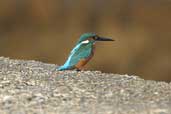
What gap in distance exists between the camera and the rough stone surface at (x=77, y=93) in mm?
7648

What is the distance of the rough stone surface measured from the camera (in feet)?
25.1

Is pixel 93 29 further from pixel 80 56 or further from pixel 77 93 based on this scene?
pixel 77 93

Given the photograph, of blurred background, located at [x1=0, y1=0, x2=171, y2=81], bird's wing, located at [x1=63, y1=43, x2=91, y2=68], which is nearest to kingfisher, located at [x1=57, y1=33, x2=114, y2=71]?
bird's wing, located at [x1=63, y1=43, x2=91, y2=68]

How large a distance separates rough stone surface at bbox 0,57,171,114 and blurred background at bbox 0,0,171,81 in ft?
34.7

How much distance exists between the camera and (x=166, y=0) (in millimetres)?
21828

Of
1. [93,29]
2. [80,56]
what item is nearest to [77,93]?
[80,56]

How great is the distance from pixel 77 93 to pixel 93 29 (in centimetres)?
1302

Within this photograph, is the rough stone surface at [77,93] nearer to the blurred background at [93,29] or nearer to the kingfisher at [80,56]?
the kingfisher at [80,56]

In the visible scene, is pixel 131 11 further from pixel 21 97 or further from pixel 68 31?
pixel 21 97

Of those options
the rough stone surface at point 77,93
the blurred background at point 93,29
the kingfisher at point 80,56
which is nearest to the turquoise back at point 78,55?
the kingfisher at point 80,56

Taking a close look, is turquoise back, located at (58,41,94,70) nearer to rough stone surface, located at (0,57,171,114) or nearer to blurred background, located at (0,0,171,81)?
rough stone surface, located at (0,57,171,114)

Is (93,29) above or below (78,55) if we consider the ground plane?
above

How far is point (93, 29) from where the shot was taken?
21.5 metres

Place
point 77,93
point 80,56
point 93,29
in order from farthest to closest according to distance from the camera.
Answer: point 93,29 < point 80,56 < point 77,93
